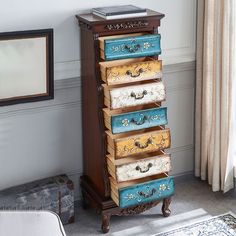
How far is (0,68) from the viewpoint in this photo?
2.18m

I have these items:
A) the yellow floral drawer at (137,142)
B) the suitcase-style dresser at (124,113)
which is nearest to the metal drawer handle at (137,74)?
the suitcase-style dresser at (124,113)

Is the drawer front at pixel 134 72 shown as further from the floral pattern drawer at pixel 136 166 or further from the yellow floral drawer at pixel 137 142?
the floral pattern drawer at pixel 136 166

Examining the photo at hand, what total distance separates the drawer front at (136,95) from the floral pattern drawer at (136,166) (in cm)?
25

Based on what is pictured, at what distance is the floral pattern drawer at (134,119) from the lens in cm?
218

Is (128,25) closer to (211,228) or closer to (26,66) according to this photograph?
(26,66)

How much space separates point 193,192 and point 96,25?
3.40ft

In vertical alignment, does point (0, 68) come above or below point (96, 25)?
below

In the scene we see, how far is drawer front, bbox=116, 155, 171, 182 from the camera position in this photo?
7.34ft

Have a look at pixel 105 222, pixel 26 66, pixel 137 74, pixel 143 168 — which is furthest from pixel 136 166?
pixel 26 66

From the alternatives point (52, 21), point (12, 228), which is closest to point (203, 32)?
point (52, 21)

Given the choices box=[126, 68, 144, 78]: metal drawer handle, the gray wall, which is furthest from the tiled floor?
box=[126, 68, 144, 78]: metal drawer handle

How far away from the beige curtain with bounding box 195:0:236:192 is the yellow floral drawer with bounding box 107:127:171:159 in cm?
36

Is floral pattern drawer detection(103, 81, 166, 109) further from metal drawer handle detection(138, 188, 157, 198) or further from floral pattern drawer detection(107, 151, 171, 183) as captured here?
metal drawer handle detection(138, 188, 157, 198)

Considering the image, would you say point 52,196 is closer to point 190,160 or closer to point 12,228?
point 12,228
